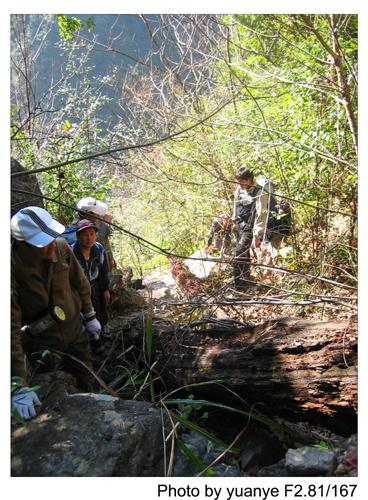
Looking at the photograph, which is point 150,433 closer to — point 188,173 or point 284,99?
point 284,99

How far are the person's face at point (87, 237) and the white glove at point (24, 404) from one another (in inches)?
72.0

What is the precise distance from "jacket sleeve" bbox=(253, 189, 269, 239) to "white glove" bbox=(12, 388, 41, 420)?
4.05m

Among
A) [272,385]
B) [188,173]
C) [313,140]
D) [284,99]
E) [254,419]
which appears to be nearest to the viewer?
[272,385]

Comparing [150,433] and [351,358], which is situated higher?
[351,358]

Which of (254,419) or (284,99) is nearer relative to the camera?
(254,419)

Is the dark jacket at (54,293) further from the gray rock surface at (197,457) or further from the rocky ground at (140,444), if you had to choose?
the gray rock surface at (197,457)

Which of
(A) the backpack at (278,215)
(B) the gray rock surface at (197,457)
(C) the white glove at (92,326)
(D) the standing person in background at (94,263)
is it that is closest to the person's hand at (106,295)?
(D) the standing person in background at (94,263)

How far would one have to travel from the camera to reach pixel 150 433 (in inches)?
99.9

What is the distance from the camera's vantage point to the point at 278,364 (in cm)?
298

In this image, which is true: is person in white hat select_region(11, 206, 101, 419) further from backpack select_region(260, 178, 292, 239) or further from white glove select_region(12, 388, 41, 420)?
backpack select_region(260, 178, 292, 239)

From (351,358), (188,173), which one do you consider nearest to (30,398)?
(351,358)

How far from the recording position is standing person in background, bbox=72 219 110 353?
13.4 ft

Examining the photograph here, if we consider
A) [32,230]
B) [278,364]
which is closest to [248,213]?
[278,364]
